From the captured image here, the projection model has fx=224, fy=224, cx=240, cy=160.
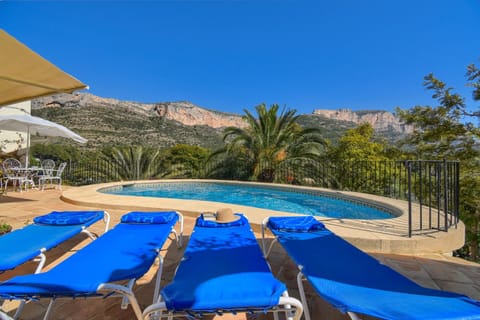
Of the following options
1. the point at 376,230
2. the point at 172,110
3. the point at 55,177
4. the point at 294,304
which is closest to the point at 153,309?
the point at 294,304

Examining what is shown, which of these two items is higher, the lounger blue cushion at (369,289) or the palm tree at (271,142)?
the palm tree at (271,142)

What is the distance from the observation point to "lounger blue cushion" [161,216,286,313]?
1.36 metres

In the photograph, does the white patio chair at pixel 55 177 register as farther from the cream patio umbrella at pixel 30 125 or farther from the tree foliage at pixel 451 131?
the tree foliage at pixel 451 131

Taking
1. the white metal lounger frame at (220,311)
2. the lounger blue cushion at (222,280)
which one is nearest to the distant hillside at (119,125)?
the lounger blue cushion at (222,280)

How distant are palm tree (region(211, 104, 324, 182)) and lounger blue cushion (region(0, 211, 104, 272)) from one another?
906 cm

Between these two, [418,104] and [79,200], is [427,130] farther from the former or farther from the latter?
[79,200]

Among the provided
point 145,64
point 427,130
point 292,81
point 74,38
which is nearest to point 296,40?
point 292,81

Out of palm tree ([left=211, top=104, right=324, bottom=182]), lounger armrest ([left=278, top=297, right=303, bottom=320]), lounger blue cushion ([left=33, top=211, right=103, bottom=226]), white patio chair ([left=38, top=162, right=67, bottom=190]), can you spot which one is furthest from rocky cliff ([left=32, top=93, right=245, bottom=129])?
lounger armrest ([left=278, top=297, right=303, bottom=320])

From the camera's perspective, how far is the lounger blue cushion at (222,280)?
1.36 metres

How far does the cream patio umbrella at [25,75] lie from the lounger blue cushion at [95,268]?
223cm

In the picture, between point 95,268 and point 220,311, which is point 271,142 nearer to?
point 95,268

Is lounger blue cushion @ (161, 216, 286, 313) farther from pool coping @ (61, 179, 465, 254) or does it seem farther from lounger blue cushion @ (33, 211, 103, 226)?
pool coping @ (61, 179, 465, 254)

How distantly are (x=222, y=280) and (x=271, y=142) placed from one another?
10230 millimetres

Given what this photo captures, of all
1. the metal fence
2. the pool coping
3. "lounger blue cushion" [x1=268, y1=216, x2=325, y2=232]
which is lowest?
the pool coping
